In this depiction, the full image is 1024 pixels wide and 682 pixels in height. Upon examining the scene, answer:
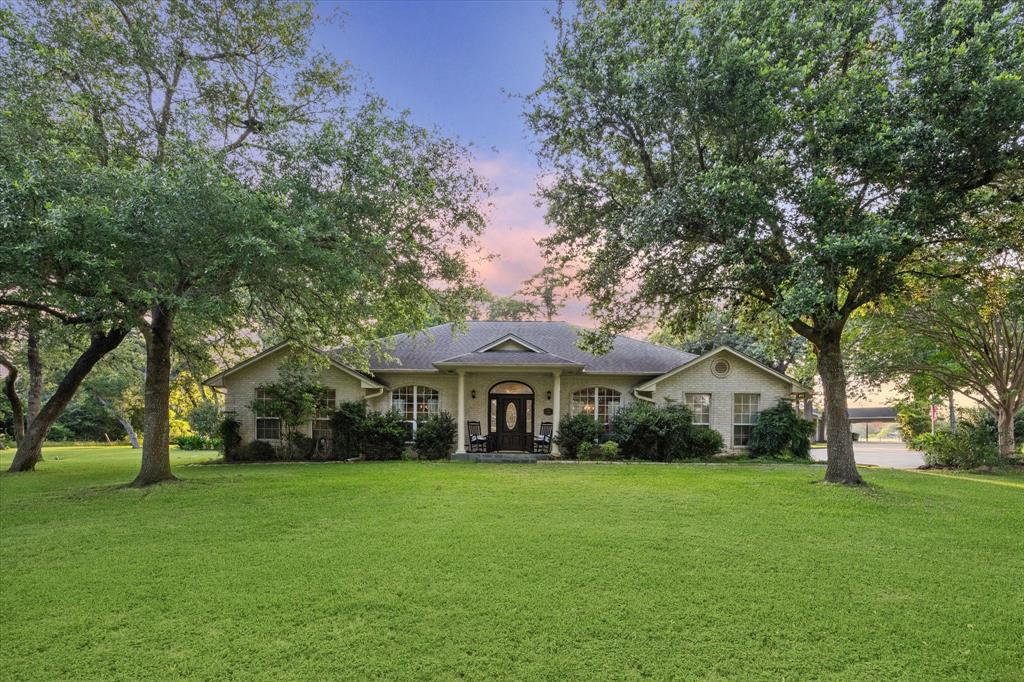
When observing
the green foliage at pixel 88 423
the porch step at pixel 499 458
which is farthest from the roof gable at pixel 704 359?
the green foliage at pixel 88 423

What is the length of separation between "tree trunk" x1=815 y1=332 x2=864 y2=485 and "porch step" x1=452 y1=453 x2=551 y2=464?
7974mm

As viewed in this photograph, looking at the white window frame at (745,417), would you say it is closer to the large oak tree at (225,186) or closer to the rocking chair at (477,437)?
the rocking chair at (477,437)

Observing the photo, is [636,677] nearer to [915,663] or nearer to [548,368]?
[915,663]

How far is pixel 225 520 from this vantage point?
7.93 metres

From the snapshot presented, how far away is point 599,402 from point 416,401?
6518 mm

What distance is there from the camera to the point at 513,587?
4.94 m

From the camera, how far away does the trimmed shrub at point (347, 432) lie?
56.3 ft

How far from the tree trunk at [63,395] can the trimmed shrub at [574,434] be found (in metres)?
12.5

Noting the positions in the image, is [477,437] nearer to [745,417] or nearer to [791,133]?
[745,417]

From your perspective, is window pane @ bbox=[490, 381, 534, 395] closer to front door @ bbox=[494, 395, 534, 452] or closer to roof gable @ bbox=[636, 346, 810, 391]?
front door @ bbox=[494, 395, 534, 452]

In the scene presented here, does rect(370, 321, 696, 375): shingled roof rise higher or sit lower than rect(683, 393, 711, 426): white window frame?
higher

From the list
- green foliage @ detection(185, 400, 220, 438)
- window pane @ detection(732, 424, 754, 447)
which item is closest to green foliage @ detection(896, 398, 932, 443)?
window pane @ detection(732, 424, 754, 447)

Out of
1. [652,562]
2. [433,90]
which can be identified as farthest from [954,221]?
[433,90]

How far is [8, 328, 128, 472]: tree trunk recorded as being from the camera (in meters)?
13.8
